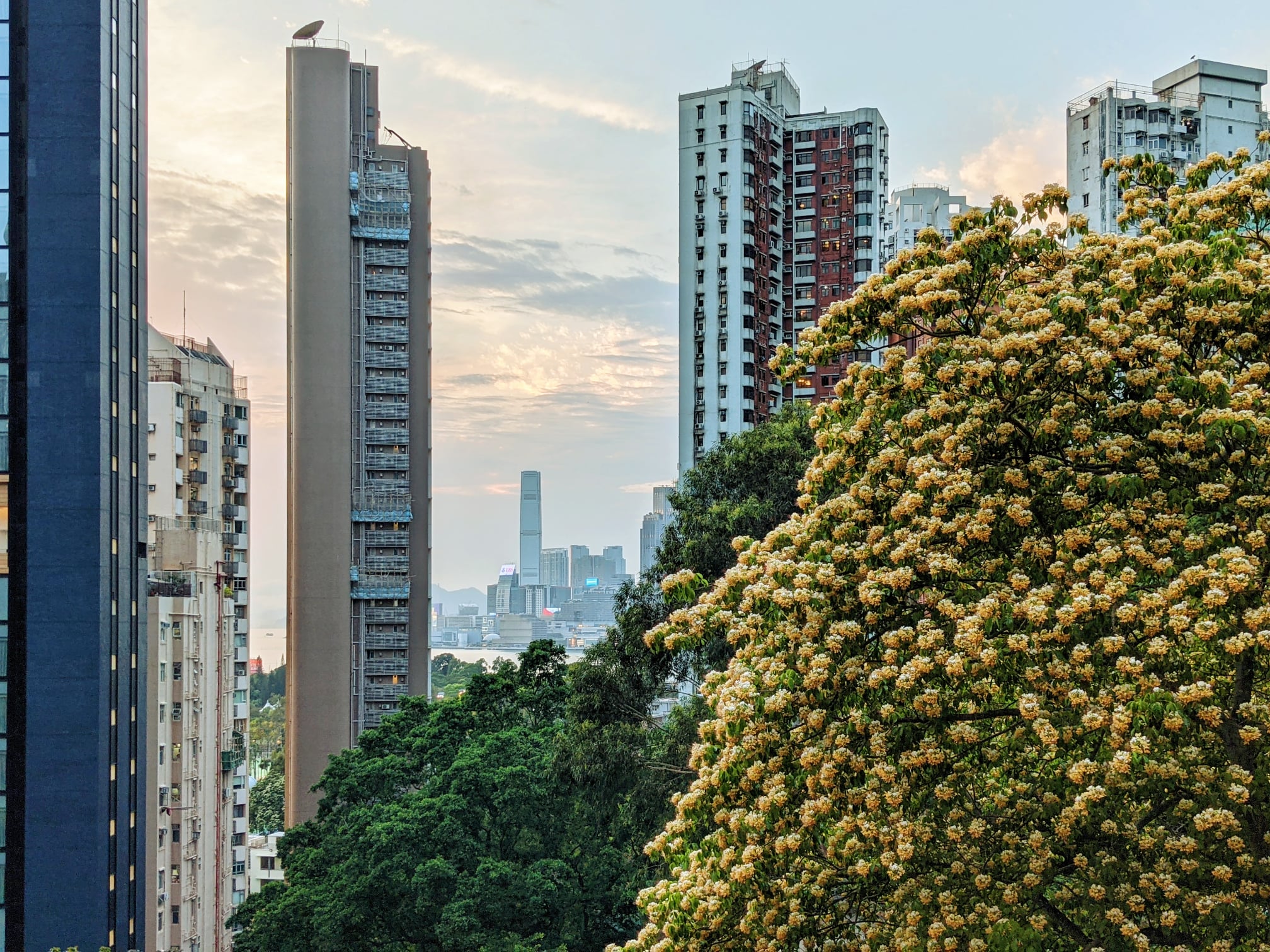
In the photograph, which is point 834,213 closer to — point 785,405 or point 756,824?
point 785,405

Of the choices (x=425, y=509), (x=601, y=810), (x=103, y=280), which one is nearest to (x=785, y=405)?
(x=601, y=810)

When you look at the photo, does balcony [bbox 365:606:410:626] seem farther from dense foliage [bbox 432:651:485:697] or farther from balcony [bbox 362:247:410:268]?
dense foliage [bbox 432:651:485:697]

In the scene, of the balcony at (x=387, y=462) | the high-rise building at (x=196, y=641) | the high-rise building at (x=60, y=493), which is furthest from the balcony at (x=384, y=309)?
the high-rise building at (x=60, y=493)

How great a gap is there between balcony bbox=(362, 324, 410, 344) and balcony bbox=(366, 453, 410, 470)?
505 cm

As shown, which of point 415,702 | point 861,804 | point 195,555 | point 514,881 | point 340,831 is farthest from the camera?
point 195,555

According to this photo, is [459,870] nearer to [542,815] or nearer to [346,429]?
[542,815]

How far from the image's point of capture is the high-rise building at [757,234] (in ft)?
166

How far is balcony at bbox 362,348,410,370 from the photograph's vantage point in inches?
2037

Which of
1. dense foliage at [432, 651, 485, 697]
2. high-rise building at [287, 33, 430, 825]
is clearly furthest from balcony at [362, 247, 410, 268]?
dense foliage at [432, 651, 485, 697]

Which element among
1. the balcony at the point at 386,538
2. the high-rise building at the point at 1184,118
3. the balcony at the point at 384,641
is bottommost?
the balcony at the point at 384,641

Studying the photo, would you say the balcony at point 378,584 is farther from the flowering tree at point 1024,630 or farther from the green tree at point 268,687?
the green tree at point 268,687

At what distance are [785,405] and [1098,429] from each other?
56.9 feet

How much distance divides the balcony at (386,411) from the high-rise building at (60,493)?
2607 cm

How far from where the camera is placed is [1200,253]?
7633mm
